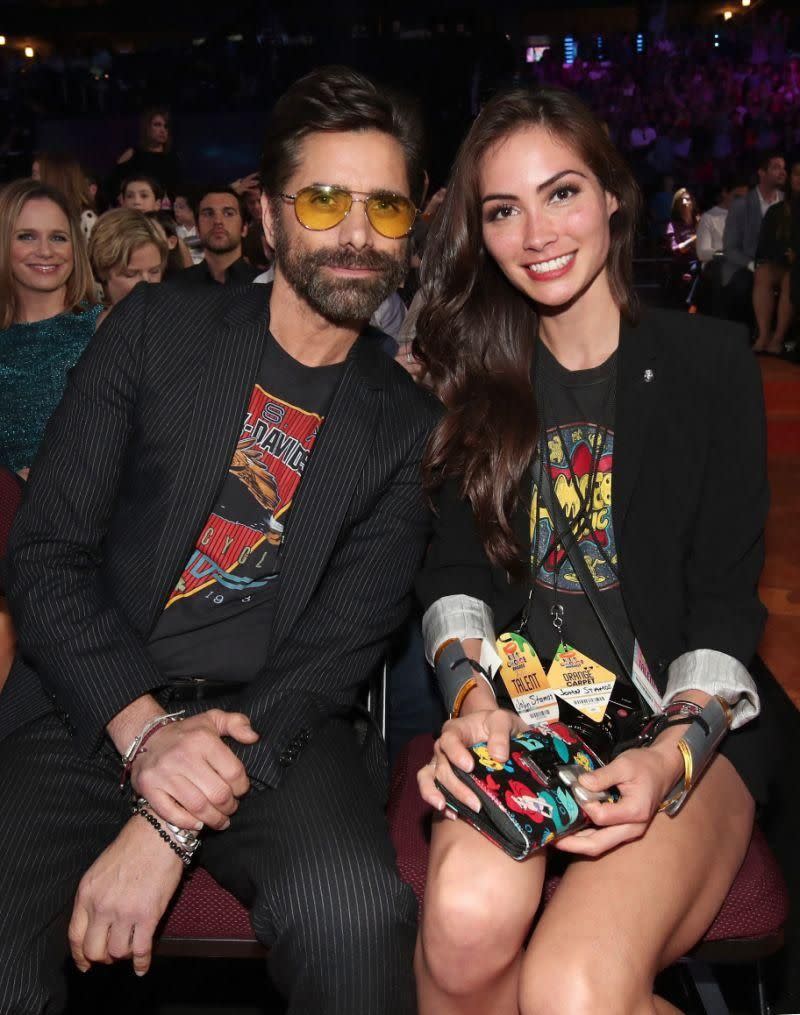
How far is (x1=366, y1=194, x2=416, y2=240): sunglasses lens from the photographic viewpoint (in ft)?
7.25

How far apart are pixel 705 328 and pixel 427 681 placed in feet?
3.97

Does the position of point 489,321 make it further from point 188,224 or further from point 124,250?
point 188,224

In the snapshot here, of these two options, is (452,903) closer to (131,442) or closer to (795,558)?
(131,442)

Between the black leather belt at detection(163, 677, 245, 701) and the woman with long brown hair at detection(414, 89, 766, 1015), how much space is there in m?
0.42

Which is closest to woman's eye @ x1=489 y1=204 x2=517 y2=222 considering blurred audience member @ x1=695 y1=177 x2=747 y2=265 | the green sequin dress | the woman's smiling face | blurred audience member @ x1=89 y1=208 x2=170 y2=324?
the woman's smiling face

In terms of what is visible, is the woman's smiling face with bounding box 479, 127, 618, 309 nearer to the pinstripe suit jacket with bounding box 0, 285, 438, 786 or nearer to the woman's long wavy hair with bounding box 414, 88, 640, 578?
the woman's long wavy hair with bounding box 414, 88, 640, 578

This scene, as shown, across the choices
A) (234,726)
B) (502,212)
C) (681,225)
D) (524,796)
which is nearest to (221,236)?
(502,212)

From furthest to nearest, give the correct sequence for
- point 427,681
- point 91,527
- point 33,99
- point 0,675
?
1. point 33,99
2. point 427,681
3. point 0,675
4. point 91,527

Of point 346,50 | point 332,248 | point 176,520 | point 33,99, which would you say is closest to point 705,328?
point 332,248

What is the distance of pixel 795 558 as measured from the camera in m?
3.41

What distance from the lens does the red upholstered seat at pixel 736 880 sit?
5.92 ft

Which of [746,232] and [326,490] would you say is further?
[746,232]

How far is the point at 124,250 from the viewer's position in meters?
4.92

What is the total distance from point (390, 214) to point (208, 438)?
60cm
